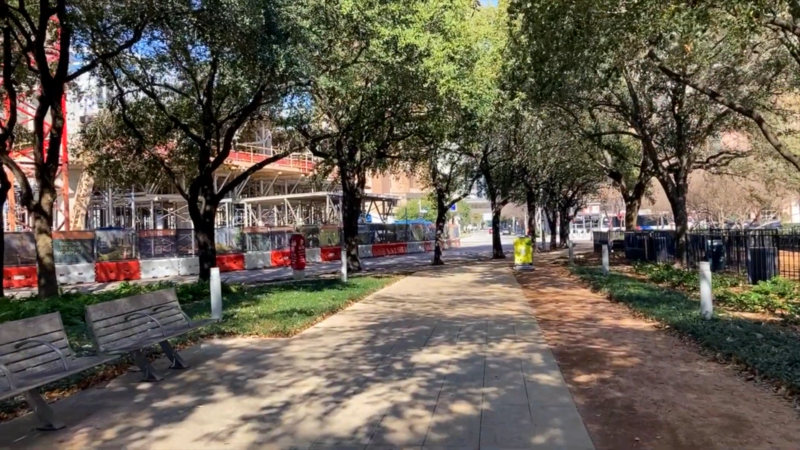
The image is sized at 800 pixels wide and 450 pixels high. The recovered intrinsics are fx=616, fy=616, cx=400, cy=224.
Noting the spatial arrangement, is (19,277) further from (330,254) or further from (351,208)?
(330,254)

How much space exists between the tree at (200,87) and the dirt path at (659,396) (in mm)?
7441

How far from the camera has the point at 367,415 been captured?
5492 mm

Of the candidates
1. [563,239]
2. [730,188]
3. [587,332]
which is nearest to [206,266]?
[587,332]

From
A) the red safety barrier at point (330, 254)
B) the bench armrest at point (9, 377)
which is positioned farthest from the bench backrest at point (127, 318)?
the red safety barrier at point (330, 254)

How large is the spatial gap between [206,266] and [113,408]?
11207 millimetres

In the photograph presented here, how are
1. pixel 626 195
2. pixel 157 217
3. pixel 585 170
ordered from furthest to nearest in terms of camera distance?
1. pixel 157 217
2. pixel 585 170
3. pixel 626 195

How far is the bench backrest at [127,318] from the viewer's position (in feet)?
21.0

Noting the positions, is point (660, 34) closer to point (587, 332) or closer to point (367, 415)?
point (587, 332)

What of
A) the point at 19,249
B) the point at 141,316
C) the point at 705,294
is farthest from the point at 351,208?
the point at 141,316

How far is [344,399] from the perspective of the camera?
19.6ft

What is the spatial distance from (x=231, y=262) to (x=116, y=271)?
5640mm

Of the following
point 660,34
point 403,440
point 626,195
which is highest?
point 660,34

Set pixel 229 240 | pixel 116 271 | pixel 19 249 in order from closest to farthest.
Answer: pixel 19 249, pixel 116 271, pixel 229 240

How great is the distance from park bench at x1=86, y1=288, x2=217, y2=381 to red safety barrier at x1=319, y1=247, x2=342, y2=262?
29.7 meters
